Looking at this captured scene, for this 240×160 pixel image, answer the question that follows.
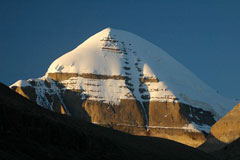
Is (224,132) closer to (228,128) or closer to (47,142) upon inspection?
(228,128)

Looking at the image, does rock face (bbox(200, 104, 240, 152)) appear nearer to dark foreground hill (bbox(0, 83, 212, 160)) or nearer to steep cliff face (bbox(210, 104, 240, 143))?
steep cliff face (bbox(210, 104, 240, 143))

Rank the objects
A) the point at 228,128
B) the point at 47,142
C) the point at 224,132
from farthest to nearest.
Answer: the point at 224,132
the point at 228,128
the point at 47,142

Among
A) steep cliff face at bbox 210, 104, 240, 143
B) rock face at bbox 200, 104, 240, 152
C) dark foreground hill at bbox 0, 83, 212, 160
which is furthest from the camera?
steep cliff face at bbox 210, 104, 240, 143

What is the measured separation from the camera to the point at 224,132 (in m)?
158

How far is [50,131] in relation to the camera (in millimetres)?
76125

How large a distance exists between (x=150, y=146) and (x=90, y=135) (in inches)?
642

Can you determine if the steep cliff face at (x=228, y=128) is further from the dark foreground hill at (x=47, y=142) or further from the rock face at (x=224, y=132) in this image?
the dark foreground hill at (x=47, y=142)

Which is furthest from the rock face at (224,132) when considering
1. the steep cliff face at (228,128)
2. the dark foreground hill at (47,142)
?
the dark foreground hill at (47,142)

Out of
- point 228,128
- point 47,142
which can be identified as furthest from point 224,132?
point 47,142

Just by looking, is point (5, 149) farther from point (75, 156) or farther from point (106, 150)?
point (106, 150)

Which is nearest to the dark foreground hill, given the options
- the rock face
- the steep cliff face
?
the rock face

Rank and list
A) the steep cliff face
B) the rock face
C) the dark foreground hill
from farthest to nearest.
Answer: the steep cliff face, the rock face, the dark foreground hill

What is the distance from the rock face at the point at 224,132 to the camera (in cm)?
15238

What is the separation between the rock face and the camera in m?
152
